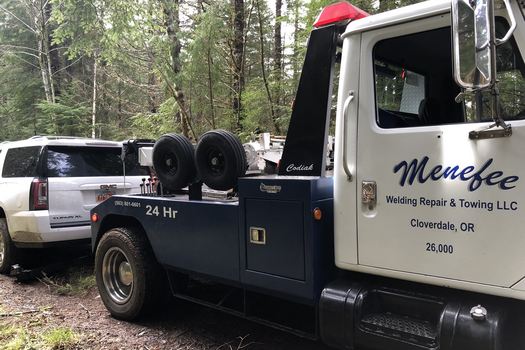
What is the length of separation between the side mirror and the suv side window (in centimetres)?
559

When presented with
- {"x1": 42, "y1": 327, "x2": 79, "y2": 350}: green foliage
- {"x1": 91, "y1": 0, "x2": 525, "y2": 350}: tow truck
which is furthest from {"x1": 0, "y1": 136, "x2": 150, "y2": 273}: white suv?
{"x1": 91, "y1": 0, "x2": 525, "y2": 350}: tow truck

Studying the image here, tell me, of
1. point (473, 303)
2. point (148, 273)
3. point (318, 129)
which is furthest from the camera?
point (148, 273)

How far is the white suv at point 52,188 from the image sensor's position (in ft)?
19.3

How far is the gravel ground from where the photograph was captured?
4113mm

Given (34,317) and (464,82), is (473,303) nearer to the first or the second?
(464,82)

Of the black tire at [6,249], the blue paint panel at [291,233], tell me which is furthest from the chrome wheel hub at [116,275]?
the black tire at [6,249]

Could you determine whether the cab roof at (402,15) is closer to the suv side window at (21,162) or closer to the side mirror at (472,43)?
the side mirror at (472,43)

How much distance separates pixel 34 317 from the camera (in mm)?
4867

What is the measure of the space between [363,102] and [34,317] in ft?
14.0

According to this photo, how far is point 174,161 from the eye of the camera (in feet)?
13.6

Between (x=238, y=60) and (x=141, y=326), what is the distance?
8.30 meters

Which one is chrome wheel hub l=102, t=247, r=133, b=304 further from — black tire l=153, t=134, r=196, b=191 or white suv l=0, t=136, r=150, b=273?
white suv l=0, t=136, r=150, b=273

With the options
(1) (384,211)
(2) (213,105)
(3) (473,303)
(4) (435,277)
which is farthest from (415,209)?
(2) (213,105)

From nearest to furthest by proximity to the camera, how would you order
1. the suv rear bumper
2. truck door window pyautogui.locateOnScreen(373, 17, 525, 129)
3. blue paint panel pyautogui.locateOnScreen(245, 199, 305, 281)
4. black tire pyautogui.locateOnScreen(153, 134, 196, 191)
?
truck door window pyautogui.locateOnScreen(373, 17, 525, 129)
blue paint panel pyautogui.locateOnScreen(245, 199, 305, 281)
black tire pyautogui.locateOnScreen(153, 134, 196, 191)
the suv rear bumper
